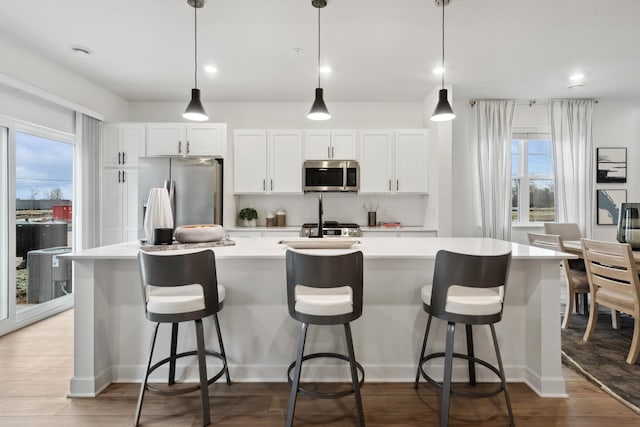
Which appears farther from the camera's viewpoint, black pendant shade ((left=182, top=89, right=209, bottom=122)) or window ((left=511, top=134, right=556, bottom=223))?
window ((left=511, top=134, right=556, bottom=223))

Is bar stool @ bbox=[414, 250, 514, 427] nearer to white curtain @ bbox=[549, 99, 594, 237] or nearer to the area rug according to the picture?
the area rug

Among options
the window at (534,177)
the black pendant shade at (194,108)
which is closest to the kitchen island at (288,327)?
the black pendant shade at (194,108)

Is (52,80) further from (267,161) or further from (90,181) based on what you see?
(267,161)

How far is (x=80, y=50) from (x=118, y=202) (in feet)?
6.15

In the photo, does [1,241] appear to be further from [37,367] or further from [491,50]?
[491,50]

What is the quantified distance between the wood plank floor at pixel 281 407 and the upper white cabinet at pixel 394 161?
9.06 feet

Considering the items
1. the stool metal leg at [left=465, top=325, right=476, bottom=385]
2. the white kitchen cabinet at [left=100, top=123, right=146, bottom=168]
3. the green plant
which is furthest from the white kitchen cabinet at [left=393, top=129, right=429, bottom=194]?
the white kitchen cabinet at [left=100, top=123, right=146, bottom=168]

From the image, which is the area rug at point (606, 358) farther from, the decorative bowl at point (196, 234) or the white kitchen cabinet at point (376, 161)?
the decorative bowl at point (196, 234)

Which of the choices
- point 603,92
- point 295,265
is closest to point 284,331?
point 295,265

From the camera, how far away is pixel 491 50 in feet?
10.7

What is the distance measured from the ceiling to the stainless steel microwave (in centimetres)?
96

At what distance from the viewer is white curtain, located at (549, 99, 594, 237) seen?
188 inches

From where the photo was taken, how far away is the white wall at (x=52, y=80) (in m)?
3.05

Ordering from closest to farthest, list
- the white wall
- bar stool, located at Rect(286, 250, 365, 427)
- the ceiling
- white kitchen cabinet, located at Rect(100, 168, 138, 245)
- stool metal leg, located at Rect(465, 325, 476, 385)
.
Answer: bar stool, located at Rect(286, 250, 365, 427)
stool metal leg, located at Rect(465, 325, 476, 385)
the ceiling
the white wall
white kitchen cabinet, located at Rect(100, 168, 138, 245)
